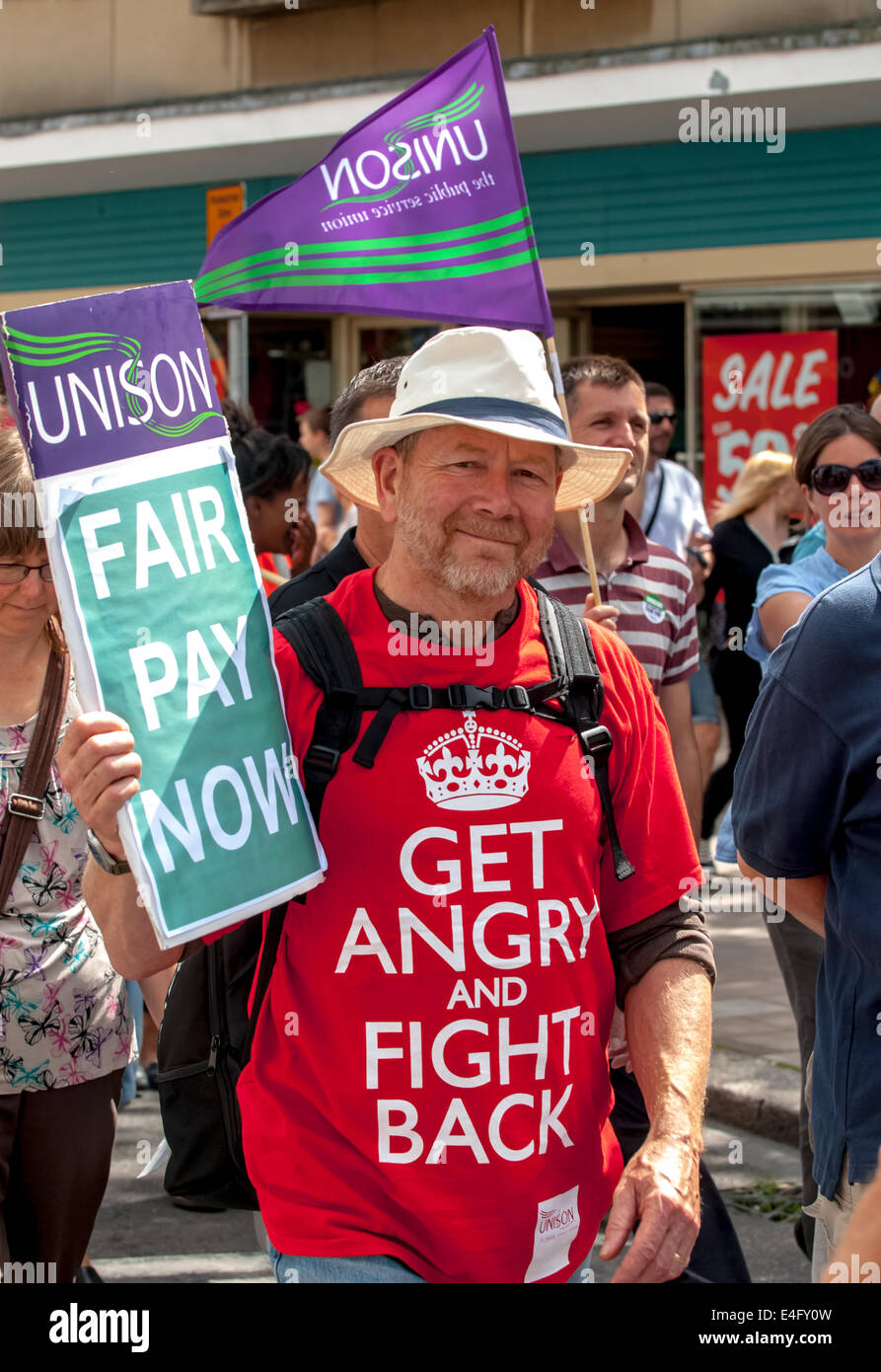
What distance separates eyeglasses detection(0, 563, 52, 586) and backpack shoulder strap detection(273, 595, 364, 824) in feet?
3.27

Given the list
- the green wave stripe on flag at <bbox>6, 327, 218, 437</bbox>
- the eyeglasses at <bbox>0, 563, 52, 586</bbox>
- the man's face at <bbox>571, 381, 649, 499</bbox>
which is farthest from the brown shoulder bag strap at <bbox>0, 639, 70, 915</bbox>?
the man's face at <bbox>571, 381, 649, 499</bbox>

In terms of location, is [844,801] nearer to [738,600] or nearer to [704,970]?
[704,970]

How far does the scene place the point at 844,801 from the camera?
279 cm

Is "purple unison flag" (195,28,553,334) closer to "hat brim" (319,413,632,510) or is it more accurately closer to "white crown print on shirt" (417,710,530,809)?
"hat brim" (319,413,632,510)

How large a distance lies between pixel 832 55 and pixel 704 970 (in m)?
10.1

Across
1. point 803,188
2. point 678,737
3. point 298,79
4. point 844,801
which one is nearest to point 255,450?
Result: point 678,737

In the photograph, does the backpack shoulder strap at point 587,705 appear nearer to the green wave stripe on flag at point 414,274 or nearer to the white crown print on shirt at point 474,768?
the white crown print on shirt at point 474,768

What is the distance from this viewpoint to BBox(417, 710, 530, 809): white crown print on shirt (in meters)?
2.71

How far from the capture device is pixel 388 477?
3.02 metres

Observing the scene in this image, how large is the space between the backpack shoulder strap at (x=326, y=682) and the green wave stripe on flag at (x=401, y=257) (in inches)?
67.8

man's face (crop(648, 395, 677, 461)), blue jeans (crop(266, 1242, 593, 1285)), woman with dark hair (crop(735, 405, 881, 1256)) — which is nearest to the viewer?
blue jeans (crop(266, 1242, 593, 1285))

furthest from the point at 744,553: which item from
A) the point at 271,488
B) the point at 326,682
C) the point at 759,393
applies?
the point at 326,682

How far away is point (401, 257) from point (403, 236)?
0.17ft
